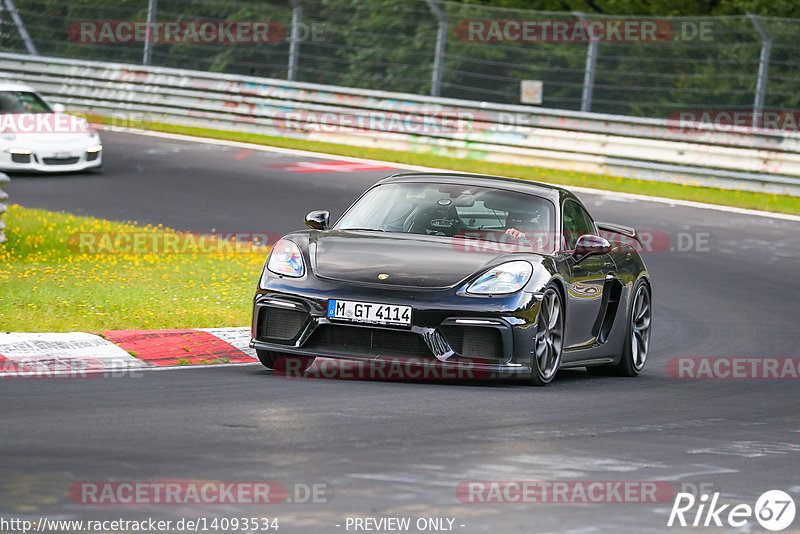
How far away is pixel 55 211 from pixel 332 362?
8.62m

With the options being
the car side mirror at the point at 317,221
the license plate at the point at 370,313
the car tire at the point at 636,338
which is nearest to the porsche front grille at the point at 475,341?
the license plate at the point at 370,313

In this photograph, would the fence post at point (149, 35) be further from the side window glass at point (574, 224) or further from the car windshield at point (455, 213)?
the car windshield at point (455, 213)

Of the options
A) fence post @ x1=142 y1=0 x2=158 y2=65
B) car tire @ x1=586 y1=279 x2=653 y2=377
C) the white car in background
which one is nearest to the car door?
car tire @ x1=586 y1=279 x2=653 y2=377

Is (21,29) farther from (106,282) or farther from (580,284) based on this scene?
(580,284)

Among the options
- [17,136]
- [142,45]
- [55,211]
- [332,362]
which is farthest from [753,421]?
[142,45]

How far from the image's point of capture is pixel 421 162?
22562 millimetres

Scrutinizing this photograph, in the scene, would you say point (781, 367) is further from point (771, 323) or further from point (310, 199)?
point (310, 199)

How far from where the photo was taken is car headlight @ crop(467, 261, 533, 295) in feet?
27.9

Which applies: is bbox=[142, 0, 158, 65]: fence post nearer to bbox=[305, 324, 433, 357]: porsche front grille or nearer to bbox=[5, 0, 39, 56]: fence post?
Answer: bbox=[5, 0, 39, 56]: fence post

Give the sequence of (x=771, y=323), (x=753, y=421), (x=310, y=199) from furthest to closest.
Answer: (x=310, y=199)
(x=771, y=323)
(x=753, y=421)

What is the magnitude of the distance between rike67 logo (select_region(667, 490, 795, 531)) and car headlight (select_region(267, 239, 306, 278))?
344 cm

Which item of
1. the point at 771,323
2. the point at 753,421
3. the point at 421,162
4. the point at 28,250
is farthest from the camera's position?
the point at 421,162

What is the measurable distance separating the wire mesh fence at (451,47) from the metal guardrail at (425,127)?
0.43 m

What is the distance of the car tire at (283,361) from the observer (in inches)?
352
